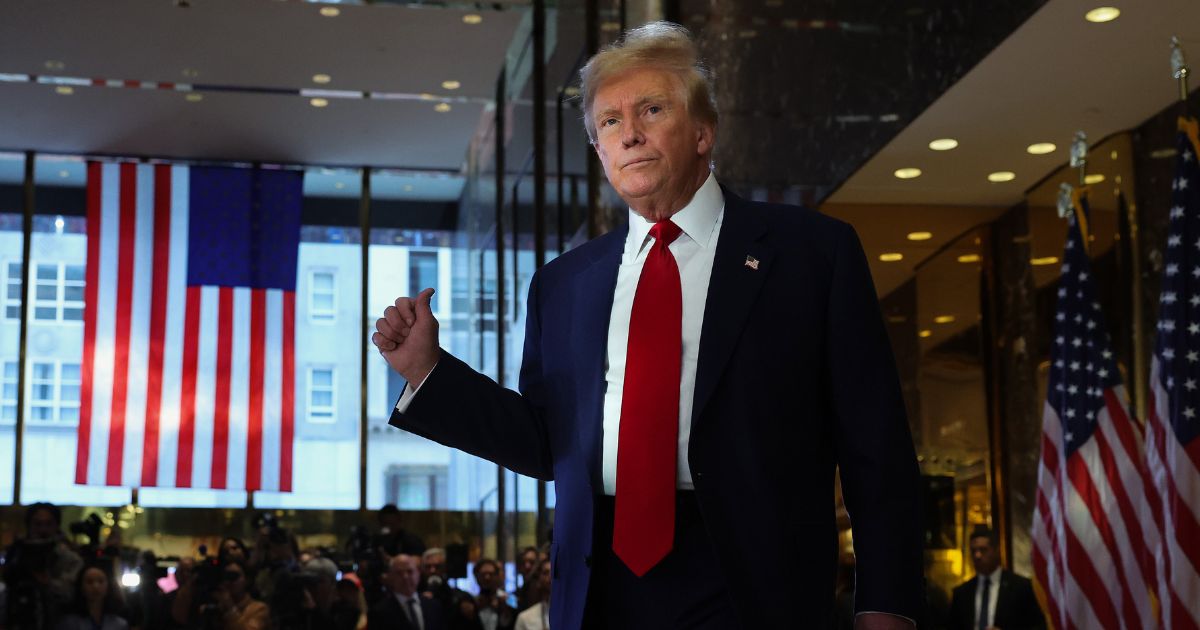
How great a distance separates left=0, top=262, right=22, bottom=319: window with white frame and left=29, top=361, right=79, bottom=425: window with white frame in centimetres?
64

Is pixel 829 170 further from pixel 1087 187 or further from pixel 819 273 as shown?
pixel 819 273

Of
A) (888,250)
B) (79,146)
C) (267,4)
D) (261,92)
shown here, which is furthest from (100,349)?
(888,250)

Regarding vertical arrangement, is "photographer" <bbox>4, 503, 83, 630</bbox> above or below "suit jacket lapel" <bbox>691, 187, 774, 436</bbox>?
below

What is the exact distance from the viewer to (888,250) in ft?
27.3

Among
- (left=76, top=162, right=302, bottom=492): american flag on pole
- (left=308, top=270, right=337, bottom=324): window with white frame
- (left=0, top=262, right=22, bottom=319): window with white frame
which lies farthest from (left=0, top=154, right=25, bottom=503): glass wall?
(left=308, top=270, right=337, bottom=324): window with white frame

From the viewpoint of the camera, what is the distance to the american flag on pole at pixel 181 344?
14.8m

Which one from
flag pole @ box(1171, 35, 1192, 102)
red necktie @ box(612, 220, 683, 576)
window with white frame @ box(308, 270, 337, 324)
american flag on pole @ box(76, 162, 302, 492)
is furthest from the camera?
window with white frame @ box(308, 270, 337, 324)

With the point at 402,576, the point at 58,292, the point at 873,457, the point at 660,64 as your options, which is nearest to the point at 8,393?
the point at 58,292

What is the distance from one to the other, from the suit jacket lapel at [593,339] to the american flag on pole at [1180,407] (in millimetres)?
4024

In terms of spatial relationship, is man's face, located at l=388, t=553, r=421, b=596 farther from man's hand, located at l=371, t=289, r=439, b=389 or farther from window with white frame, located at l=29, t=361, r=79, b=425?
window with white frame, located at l=29, t=361, r=79, b=425

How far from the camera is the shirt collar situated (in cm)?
172

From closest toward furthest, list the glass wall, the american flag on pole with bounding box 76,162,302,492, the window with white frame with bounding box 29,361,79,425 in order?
1. the american flag on pole with bounding box 76,162,302,492
2. the window with white frame with bounding box 29,361,79,425
3. the glass wall

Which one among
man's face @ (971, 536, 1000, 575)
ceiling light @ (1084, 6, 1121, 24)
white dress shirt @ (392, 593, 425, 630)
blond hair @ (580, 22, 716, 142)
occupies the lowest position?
white dress shirt @ (392, 593, 425, 630)

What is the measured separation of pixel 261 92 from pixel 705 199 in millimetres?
12746
